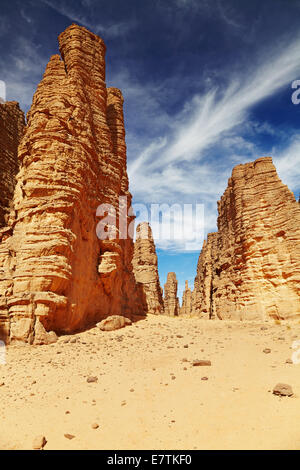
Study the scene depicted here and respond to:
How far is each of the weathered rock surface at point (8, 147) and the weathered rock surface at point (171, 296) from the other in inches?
1969

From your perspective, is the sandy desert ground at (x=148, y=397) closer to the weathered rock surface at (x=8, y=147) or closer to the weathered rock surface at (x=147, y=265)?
the weathered rock surface at (x=8, y=147)

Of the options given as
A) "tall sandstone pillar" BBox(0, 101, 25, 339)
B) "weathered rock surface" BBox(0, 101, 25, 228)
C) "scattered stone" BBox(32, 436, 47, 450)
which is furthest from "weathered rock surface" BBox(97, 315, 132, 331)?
"weathered rock surface" BBox(0, 101, 25, 228)

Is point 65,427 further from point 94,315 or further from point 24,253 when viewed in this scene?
point 94,315

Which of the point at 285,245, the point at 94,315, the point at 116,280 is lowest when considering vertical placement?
the point at 94,315

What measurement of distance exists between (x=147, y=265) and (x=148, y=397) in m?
34.1

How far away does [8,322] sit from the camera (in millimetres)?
10039

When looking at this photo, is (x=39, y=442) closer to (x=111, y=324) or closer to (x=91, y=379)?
(x=91, y=379)

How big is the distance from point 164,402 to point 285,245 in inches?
679

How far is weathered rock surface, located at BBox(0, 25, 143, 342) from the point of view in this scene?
10.7 metres

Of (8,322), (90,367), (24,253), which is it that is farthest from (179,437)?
(24,253)

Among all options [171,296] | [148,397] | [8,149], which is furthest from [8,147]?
[171,296]

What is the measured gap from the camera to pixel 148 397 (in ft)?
20.1

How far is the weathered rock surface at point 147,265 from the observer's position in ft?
122

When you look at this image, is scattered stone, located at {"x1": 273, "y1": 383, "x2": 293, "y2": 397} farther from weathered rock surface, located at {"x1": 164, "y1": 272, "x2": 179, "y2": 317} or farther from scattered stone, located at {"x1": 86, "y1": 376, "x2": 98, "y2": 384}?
weathered rock surface, located at {"x1": 164, "y1": 272, "x2": 179, "y2": 317}
